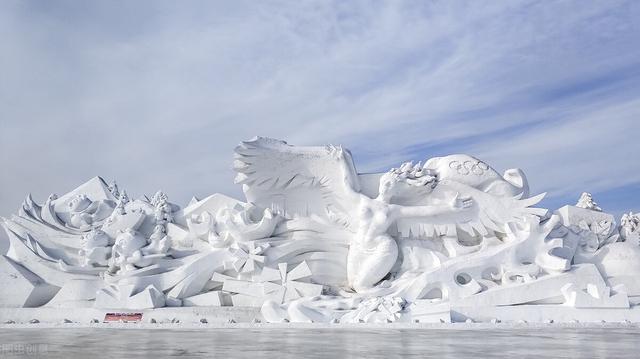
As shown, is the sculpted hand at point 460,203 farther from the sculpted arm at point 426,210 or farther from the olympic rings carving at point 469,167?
the olympic rings carving at point 469,167

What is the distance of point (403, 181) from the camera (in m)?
9.31

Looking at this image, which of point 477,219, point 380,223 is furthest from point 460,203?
point 380,223

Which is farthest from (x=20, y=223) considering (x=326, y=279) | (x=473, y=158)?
(x=473, y=158)

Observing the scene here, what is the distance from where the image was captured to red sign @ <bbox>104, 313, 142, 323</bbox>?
8.28 meters

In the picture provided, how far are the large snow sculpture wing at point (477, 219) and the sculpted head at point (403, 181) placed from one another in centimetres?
47

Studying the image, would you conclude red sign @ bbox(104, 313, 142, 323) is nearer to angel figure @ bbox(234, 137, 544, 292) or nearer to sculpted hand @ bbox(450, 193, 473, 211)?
angel figure @ bbox(234, 137, 544, 292)

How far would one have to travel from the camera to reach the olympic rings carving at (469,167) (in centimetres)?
959

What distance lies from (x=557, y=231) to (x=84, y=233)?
8.42 meters

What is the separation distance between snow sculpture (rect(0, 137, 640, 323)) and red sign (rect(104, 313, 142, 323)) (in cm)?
20

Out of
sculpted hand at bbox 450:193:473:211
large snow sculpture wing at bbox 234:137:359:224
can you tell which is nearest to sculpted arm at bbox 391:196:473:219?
sculpted hand at bbox 450:193:473:211

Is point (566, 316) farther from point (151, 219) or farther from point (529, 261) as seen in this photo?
point (151, 219)

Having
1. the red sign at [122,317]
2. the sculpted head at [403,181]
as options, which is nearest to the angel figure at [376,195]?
the sculpted head at [403,181]

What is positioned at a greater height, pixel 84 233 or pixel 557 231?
pixel 84 233

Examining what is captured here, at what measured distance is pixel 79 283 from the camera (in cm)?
908
